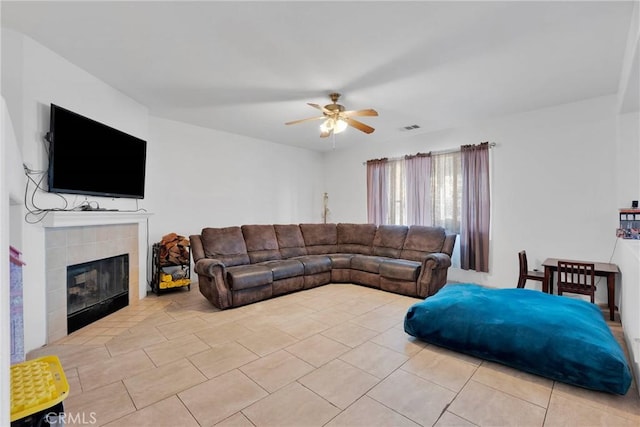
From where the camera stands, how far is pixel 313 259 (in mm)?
4773

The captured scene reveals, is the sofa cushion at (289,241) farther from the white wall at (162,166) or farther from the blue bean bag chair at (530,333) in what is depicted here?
the blue bean bag chair at (530,333)

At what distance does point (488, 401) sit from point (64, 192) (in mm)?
3843

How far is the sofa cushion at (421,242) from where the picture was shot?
15.2 ft

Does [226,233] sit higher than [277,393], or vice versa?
[226,233]

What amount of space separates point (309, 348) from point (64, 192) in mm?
2695

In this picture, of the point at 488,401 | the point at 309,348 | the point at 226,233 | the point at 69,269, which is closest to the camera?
the point at 488,401

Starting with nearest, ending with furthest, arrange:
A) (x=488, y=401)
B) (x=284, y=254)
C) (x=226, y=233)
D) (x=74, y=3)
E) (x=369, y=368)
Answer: (x=488, y=401)
(x=74, y=3)
(x=369, y=368)
(x=226, y=233)
(x=284, y=254)

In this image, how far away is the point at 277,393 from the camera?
1.95 meters

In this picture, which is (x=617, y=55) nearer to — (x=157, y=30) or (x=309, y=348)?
(x=309, y=348)

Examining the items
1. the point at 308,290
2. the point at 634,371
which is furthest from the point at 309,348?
the point at 634,371

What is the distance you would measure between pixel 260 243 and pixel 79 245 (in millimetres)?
2310

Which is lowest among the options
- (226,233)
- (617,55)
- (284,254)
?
(284,254)

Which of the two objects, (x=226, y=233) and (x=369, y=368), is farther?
(x=226, y=233)

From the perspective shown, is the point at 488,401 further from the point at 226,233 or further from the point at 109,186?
the point at 109,186
